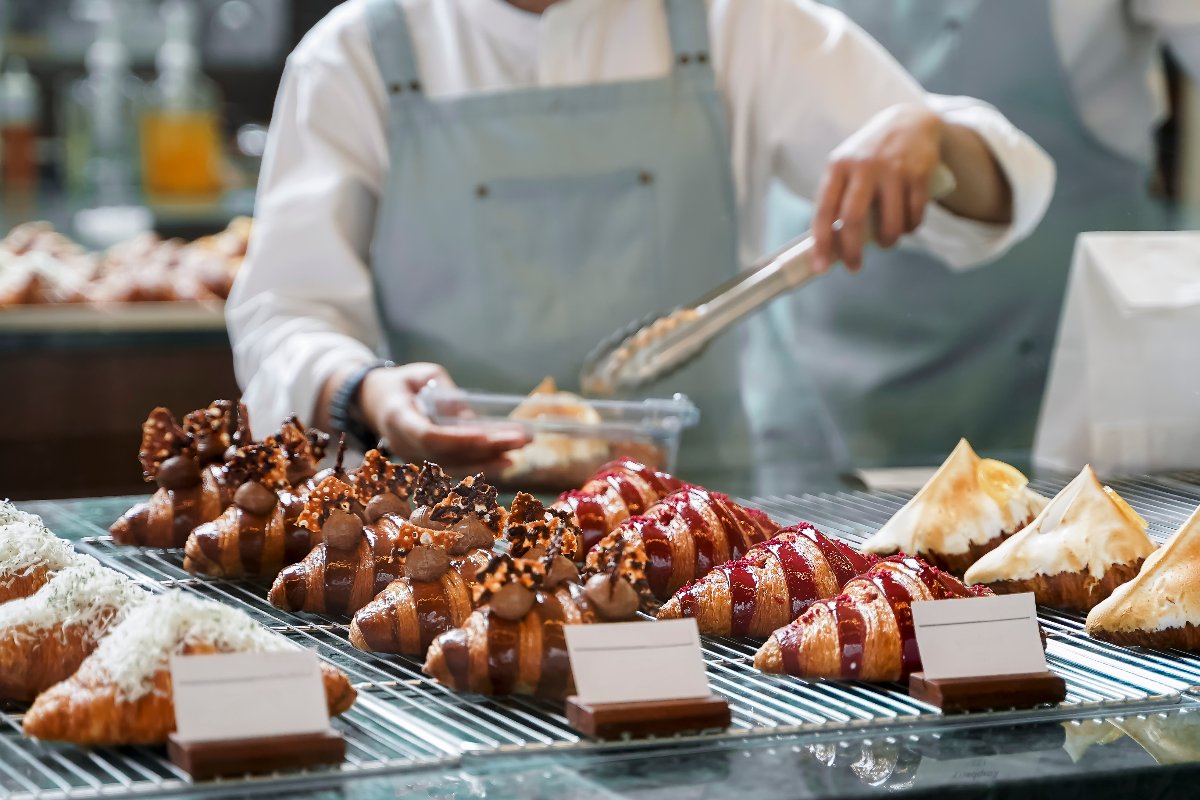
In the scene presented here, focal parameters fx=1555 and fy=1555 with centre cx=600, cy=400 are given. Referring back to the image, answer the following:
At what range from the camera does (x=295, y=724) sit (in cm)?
100

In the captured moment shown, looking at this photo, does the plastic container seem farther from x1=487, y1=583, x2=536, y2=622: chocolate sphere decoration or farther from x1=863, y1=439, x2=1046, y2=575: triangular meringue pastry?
x1=487, y1=583, x2=536, y2=622: chocolate sphere decoration

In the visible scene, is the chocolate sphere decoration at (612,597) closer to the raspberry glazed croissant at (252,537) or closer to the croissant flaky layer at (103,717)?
the croissant flaky layer at (103,717)

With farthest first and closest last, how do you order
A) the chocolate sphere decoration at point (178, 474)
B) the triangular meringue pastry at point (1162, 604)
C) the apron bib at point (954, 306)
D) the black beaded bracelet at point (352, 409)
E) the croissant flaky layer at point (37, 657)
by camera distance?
the apron bib at point (954, 306) < the black beaded bracelet at point (352, 409) < the chocolate sphere decoration at point (178, 474) < the triangular meringue pastry at point (1162, 604) < the croissant flaky layer at point (37, 657)

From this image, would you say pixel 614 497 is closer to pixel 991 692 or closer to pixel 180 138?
pixel 991 692

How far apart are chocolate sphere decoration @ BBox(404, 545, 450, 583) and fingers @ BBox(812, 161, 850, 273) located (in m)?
0.91

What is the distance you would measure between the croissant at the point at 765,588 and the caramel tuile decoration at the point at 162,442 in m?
0.61

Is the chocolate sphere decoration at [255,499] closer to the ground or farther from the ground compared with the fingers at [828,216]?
closer to the ground

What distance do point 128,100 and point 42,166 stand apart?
416 mm

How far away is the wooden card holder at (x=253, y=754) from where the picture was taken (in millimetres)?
960

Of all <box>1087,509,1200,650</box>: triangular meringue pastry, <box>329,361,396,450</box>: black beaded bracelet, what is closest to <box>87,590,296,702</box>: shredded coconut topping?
<box>1087,509,1200,650</box>: triangular meringue pastry

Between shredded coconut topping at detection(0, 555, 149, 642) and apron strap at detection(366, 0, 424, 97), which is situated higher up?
apron strap at detection(366, 0, 424, 97)

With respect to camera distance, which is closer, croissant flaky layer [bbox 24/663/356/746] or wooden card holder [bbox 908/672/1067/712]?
croissant flaky layer [bbox 24/663/356/746]

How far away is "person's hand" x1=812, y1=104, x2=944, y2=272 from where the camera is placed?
2141 mm

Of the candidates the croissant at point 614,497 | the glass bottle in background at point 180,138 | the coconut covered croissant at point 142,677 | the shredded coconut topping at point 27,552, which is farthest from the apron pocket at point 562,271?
the glass bottle in background at point 180,138
